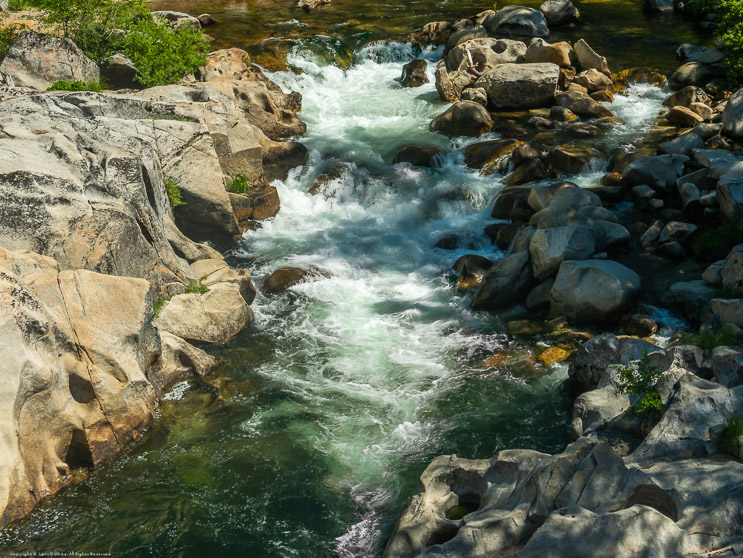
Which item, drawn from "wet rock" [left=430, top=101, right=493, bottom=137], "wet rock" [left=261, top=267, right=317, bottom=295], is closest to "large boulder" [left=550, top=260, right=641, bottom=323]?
"wet rock" [left=261, top=267, right=317, bottom=295]

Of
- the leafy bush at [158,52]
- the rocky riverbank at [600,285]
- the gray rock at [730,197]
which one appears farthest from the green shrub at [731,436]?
the leafy bush at [158,52]

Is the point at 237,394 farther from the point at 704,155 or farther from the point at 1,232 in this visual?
the point at 704,155

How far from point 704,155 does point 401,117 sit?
34.0ft

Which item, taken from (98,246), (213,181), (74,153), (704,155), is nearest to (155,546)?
(98,246)

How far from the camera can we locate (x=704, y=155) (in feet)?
51.7

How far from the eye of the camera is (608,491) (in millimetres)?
6387

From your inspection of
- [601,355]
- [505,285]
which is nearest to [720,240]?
[505,285]

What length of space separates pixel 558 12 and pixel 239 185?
18.4 meters

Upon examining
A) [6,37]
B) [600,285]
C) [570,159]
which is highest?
[6,37]

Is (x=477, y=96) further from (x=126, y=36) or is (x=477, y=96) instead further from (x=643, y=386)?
(x=643, y=386)

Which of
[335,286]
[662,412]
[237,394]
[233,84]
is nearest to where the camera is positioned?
[662,412]

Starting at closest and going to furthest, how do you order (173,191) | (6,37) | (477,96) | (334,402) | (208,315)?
(334,402) < (208,315) < (173,191) < (6,37) < (477,96)

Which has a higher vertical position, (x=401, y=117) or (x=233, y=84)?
(x=233, y=84)

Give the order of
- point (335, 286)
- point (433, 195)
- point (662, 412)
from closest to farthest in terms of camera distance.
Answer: point (662, 412), point (335, 286), point (433, 195)
